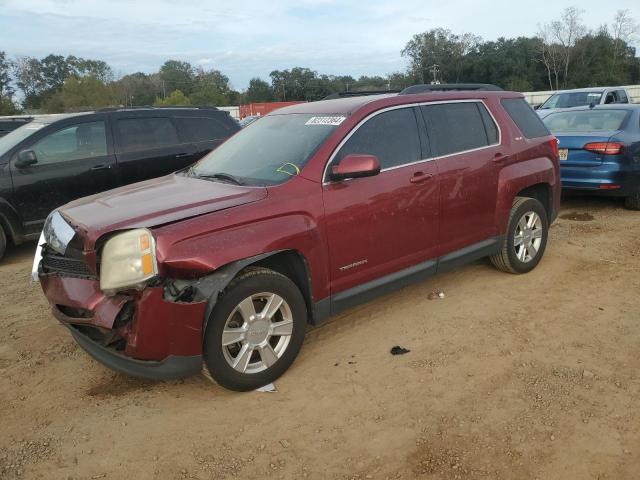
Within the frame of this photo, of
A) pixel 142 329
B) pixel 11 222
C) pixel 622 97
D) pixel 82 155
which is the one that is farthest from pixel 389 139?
pixel 622 97

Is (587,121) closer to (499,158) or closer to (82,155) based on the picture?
(499,158)

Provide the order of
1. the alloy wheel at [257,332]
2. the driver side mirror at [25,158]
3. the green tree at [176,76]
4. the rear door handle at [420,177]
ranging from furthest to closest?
the green tree at [176,76]
the driver side mirror at [25,158]
the rear door handle at [420,177]
the alloy wheel at [257,332]

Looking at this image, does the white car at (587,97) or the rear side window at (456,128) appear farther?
the white car at (587,97)

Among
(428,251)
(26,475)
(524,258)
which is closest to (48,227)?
(26,475)

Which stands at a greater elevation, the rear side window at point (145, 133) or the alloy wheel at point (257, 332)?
the rear side window at point (145, 133)

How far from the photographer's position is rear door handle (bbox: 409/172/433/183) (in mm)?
4019

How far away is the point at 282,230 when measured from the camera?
3.27 m

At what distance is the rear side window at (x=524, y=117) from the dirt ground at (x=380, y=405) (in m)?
1.64

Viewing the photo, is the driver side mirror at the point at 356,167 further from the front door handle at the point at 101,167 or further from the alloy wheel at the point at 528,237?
the front door handle at the point at 101,167

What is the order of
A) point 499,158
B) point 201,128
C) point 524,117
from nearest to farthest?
point 499,158 < point 524,117 < point 201,128

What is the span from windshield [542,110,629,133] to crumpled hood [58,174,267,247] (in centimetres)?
656

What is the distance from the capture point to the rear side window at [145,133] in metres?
7.03

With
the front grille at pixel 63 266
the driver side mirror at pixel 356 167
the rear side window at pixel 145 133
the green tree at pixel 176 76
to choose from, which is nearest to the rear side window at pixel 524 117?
the driver side mirror at pixel 356 167

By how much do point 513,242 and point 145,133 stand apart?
5.03 metres
